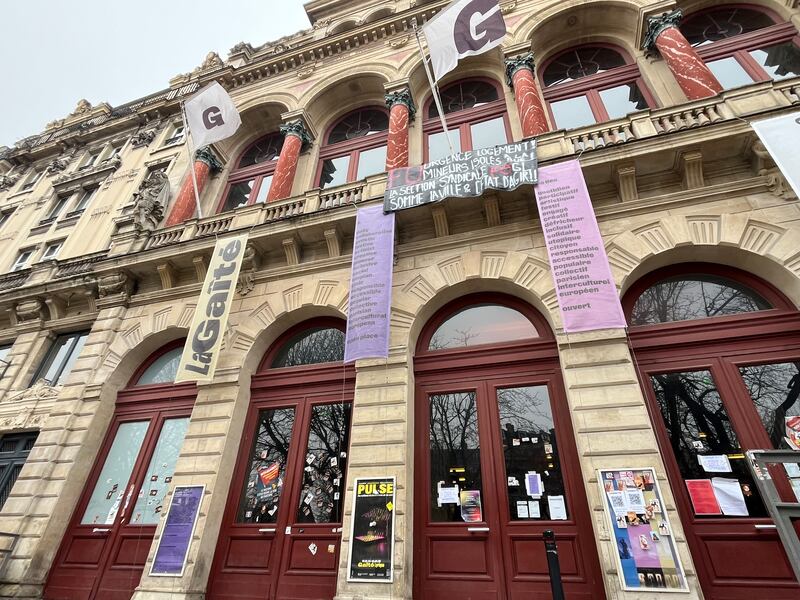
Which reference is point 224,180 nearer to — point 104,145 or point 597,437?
point 104,145

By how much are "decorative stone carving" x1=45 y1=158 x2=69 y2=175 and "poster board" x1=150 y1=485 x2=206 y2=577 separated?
21374mm

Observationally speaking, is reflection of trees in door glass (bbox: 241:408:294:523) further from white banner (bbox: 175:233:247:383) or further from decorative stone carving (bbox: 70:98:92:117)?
decorative stone carving (bbox: 70:98:92:117)

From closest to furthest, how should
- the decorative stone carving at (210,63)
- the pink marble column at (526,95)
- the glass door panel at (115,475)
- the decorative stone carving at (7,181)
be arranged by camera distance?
the glass door panel at (115,475), the pink marble column at (526,95), the decorative stone carving at (210,63), the decorative stone carving at (7,181)

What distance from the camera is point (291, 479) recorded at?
26.9 ft

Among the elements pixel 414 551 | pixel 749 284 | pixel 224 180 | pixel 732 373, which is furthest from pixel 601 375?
pixel 224 180

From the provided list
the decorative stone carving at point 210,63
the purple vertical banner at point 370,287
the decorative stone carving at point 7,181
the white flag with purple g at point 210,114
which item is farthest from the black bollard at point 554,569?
the decorative stone carving at point 7,181

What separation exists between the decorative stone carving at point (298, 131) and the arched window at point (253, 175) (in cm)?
119

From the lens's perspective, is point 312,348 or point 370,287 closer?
point 370,287

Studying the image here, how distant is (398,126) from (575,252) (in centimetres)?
750

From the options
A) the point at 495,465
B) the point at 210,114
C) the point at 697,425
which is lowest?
the point at 495,465

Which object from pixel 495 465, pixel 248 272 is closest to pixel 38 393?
pixel 248 272

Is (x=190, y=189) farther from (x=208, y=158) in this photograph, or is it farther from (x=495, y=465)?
(x=495, y=465)

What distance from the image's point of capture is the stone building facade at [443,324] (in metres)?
6.59

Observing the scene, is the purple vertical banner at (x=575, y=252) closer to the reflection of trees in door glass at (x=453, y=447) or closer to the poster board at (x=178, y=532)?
the reflection of trees in door glass at (x=453, y=447)
